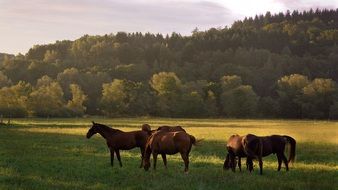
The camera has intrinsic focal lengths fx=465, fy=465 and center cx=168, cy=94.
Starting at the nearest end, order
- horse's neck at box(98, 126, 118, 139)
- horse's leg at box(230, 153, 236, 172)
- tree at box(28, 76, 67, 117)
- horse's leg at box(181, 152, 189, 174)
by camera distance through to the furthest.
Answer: horse's leg at box(181, 152, 189, 174) < horse's leg at box(230, 153, 236, 172) < horse's neck at box(98, 126, 118, 139) < tree at box(28, 76, 67, 117)

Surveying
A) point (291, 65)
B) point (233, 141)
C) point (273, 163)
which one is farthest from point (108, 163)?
point (291, 65)

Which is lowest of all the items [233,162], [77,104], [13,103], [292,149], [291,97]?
[233,162]

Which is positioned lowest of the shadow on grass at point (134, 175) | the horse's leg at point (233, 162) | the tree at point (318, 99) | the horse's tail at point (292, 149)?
the shadow on grass at point (134, 175)

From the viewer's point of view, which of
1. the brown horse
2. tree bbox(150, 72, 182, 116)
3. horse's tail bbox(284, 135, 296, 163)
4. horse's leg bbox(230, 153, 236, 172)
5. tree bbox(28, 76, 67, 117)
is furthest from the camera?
tree bbox(150, 72, 182, 116)

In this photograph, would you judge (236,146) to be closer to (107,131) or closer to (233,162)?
(233,162)

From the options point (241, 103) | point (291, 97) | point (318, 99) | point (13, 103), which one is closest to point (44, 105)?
point (13, 103)

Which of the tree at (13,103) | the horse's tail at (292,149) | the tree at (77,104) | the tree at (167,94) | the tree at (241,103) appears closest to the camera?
the horse's tail at (292,149)

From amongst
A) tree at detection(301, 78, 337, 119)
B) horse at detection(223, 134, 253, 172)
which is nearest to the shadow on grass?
horse at detection(223, 134, 253, 172)

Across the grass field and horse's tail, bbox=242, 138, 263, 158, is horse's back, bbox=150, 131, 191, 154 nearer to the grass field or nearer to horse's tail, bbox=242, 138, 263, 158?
the grass field

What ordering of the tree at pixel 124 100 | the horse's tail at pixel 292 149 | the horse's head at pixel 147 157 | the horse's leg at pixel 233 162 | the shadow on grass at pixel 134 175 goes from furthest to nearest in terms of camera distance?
the tree at pixel 124 100 → the horse's tail at pixel 292 149 → the horse's leg at pixel 233 162 → the horse's head at pixel 147 157 → the shadow on grass at pixel 134 175

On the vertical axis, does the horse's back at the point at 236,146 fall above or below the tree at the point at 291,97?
below

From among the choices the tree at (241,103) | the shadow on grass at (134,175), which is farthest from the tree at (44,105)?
the shadow on grass at (134,175)

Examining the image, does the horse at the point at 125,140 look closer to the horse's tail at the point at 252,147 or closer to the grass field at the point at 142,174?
the grass field at the point at 142,174

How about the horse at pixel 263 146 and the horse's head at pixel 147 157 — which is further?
the horse's head at pixel 147 157
